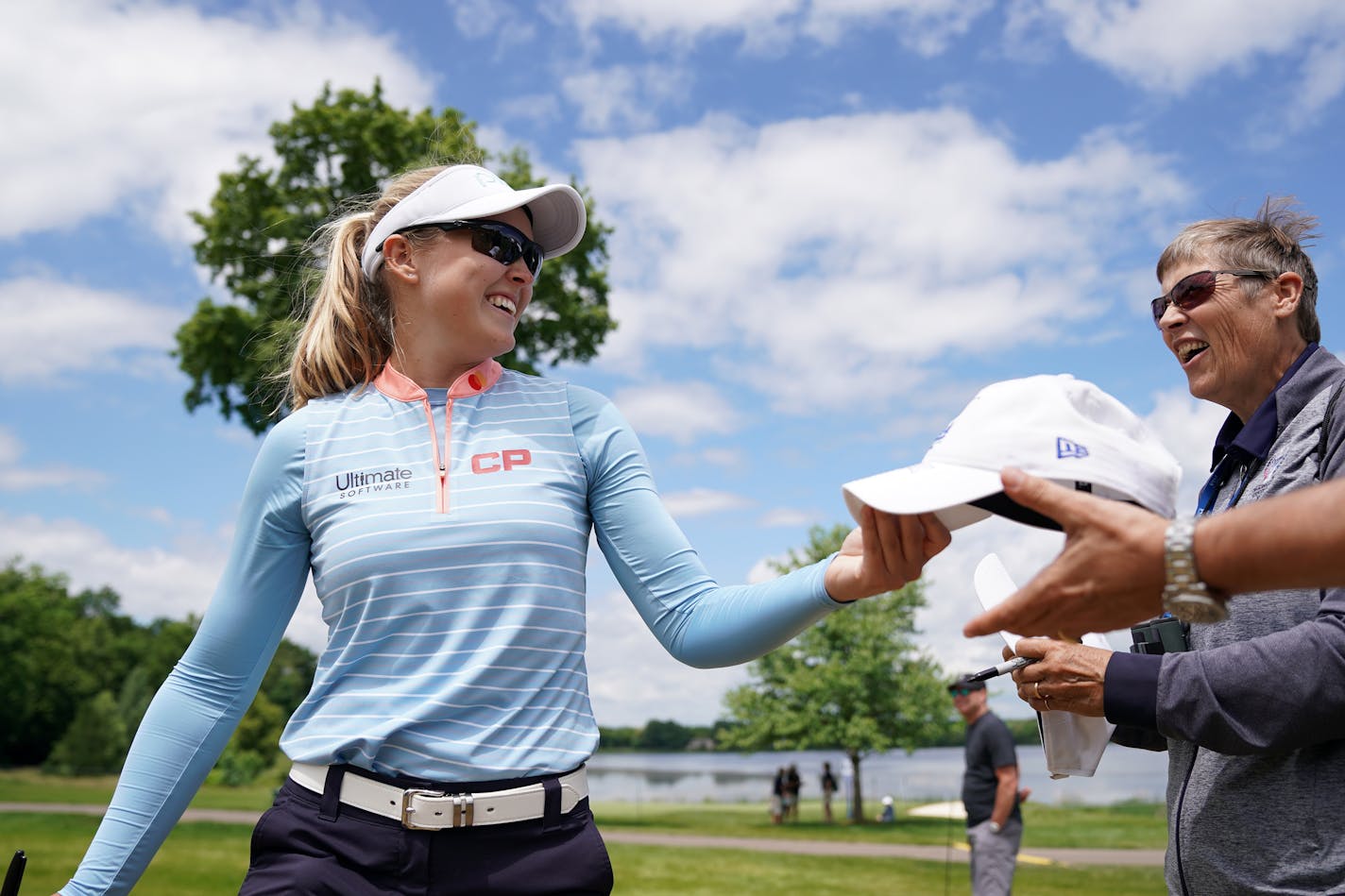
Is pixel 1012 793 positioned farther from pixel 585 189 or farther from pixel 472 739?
pixel 585 189

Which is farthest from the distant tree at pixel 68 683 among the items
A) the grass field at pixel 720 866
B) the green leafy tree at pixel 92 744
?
the grass field at pixel 720 866

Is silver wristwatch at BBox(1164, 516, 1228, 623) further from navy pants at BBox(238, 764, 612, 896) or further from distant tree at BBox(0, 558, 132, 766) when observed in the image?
distant tree at BBox(0, 558, 132, 766)

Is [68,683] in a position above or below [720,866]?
above

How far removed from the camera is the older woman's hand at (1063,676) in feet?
9.42

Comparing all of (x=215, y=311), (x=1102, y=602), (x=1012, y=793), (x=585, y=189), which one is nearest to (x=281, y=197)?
(x=215, y=311)

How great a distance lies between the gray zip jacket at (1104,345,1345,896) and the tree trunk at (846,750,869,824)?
43.1 meters

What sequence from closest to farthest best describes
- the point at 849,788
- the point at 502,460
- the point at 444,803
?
the point at 444,803 → the point at 502,460 → the point at 849,788

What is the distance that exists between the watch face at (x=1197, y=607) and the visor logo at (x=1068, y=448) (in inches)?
11.2

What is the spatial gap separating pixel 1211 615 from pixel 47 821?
2939 centimetres

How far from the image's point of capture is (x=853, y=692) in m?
48.3

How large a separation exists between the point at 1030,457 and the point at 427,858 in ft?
5.08

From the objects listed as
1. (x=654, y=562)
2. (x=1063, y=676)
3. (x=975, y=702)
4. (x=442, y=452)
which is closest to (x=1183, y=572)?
(x=1063, y=676)

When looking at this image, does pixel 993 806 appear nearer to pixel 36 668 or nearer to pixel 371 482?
pixel 371 482

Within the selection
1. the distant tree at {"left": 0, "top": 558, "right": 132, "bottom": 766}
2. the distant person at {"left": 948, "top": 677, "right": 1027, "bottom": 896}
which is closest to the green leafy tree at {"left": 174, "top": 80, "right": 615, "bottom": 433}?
the distant person at {"left": 948, "top": 677, "right": 1027, "bottom": 896}
